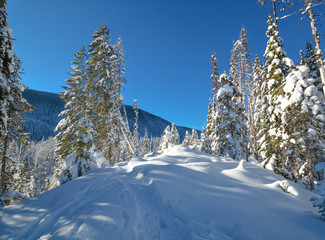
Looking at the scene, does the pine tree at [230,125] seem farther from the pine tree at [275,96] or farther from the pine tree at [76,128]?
the pine tree at [76,128]

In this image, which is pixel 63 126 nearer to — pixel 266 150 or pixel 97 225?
pixel 97 225

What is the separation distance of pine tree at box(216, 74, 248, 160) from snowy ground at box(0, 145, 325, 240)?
9167mm

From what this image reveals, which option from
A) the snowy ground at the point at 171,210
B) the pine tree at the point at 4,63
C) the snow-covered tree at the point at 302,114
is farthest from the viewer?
the snow-covered tree at the point at 302,114

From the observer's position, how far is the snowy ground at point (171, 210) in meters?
3.59

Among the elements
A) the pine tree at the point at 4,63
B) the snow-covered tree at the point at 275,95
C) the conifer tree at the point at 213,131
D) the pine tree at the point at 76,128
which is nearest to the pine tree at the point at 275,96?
the snow-covered tree at the point at 275,95

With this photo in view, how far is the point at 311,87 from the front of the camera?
845cm

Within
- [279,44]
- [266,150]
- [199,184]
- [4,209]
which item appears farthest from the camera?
[279,44]

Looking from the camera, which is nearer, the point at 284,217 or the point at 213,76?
the point at 284,217

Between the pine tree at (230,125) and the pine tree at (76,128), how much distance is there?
12.4 metres

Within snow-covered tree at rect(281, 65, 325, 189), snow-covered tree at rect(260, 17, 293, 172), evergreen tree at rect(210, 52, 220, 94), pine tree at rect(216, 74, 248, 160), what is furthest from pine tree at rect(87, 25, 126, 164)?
evergreen tree at rect(210, 52, 220, 94)

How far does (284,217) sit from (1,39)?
1216cm

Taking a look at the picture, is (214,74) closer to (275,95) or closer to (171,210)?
(275,95)

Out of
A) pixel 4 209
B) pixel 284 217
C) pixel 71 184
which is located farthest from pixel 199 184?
pixel 4 209

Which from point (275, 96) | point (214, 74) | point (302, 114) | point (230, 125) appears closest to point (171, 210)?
point (302, 114)
